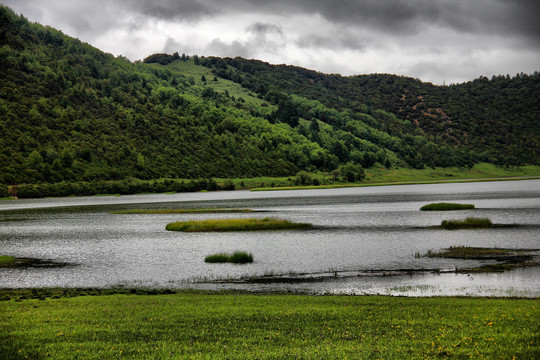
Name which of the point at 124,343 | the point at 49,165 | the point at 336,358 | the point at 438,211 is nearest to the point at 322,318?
the point at 336,358

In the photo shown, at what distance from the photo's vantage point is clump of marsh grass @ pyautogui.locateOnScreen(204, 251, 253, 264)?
151 ft

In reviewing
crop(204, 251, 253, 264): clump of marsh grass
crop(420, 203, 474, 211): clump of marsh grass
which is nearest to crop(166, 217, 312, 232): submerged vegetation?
crop(204, 251, 253, 264): clump of marsh grass

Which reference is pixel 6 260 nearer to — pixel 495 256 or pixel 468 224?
pixel 495 256

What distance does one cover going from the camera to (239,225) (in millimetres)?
73938

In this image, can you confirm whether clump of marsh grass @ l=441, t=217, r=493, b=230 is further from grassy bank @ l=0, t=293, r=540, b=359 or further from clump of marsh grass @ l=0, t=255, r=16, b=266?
clump of marsh grass @ l=0, t=255, r=16, b=266

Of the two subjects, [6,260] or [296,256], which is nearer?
[296,256]

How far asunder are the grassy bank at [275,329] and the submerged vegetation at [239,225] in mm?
45830

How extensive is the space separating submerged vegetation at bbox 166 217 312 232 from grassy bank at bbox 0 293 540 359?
1804 inches

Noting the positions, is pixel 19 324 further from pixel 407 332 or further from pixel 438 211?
pixel 438 211

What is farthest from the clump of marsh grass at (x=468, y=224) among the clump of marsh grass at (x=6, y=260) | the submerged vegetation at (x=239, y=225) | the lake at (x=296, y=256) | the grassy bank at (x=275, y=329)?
the clump of marsh grass at (x=6, y=260)

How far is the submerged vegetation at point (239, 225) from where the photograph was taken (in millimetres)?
72294

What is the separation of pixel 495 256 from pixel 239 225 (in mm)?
40421

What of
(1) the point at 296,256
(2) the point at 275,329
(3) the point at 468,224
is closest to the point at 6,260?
(1) the point at 296,256

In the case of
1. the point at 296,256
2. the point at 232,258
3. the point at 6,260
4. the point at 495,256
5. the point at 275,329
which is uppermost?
the point at 275,329
